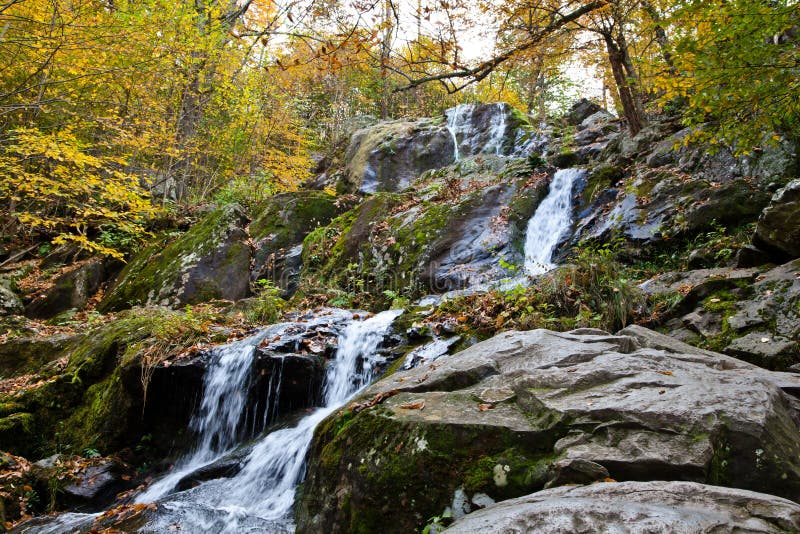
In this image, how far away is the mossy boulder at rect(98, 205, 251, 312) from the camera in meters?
9.73

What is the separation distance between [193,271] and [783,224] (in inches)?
399

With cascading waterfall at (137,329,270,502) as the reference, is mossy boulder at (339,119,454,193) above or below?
above

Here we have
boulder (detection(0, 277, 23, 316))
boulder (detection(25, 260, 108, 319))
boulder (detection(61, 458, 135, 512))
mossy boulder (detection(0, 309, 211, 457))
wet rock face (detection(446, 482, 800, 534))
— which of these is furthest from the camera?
boulder (detection(25, 260, 108, 319))

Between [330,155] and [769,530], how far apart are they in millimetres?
21079

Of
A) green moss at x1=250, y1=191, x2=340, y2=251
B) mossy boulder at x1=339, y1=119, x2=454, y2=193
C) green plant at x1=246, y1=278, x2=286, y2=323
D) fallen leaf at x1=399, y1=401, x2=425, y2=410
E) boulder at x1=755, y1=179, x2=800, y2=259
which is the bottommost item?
fallen leaf at x1=399, y1=401, x2=425, y2=410

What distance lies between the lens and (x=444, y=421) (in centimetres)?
277

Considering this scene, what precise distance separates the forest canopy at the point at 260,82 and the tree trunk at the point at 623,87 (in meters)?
0.04

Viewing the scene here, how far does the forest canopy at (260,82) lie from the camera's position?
397cm

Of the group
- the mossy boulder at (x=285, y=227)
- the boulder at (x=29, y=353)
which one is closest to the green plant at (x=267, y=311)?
the mossy boulder at (x=285, y=227)

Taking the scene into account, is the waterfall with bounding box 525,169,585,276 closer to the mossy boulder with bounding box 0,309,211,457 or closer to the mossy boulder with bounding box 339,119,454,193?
the mossy boulder with bounding box 0,309,211,457

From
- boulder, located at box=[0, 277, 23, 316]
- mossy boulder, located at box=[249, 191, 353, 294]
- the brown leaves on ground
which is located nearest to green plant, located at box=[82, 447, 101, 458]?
the brown leaves on ground

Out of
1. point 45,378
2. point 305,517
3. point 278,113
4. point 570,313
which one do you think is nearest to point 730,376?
point 570,313

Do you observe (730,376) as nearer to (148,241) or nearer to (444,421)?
(444,421)

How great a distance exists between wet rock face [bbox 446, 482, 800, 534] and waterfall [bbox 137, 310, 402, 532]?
8.33 ft
